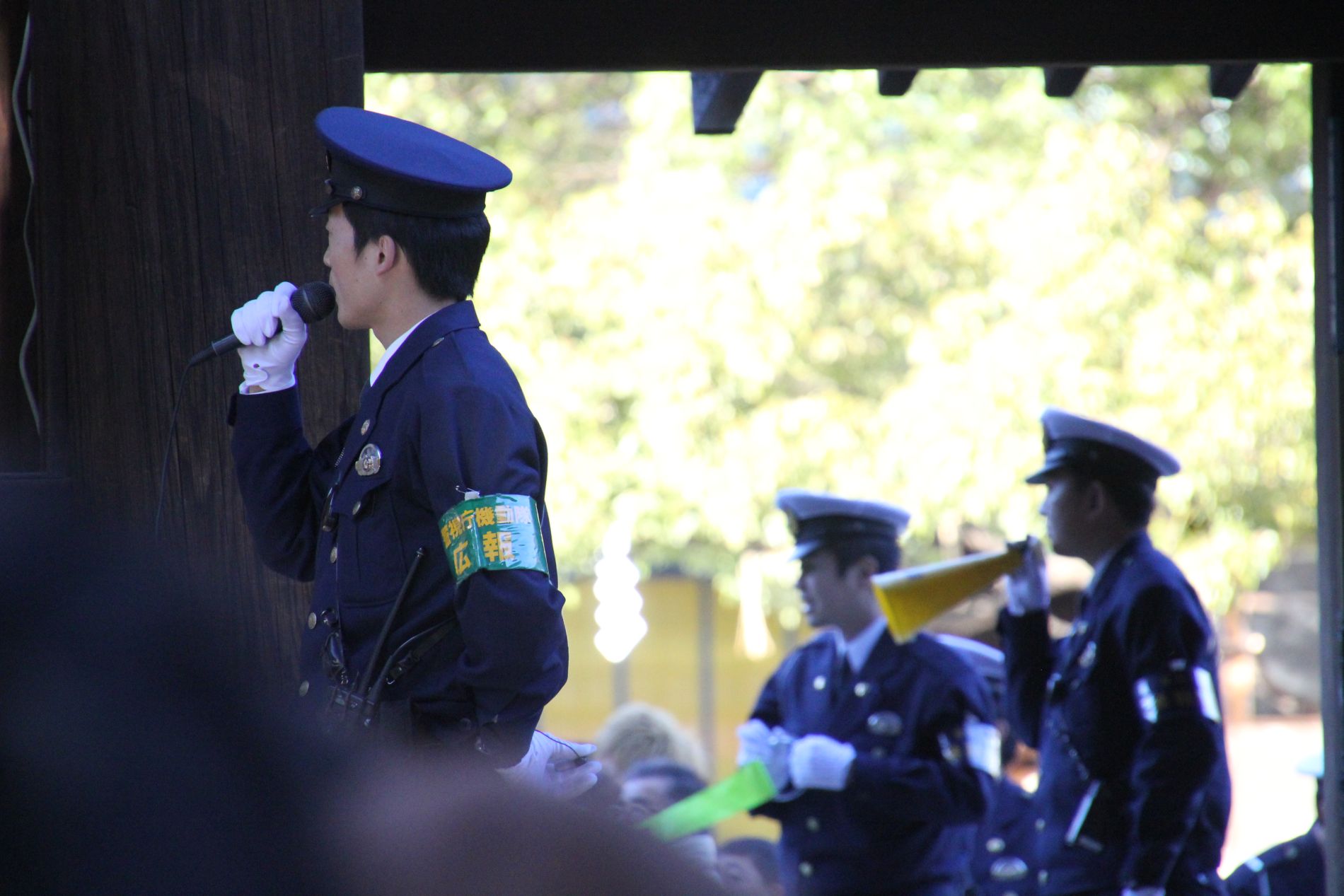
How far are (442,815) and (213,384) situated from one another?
204cm

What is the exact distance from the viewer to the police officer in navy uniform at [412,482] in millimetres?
1847

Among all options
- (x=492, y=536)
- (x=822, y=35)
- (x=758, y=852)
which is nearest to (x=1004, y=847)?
(x=758, y=852)

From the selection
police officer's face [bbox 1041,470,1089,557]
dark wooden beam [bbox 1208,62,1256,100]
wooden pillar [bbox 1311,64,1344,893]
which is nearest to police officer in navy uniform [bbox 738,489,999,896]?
police officer's face [bbox 1041,470,1089,557]

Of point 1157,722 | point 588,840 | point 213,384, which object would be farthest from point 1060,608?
point 588,840

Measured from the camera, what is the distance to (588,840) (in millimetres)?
495

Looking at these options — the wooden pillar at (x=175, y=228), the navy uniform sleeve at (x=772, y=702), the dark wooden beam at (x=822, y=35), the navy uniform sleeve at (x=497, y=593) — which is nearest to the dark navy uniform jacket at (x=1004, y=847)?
the navy uniform sleeve at (x=772, y=702)

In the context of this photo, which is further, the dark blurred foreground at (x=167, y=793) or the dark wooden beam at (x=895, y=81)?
the dark wooden beam at (x=895, y=81)

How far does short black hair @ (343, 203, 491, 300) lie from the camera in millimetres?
2074

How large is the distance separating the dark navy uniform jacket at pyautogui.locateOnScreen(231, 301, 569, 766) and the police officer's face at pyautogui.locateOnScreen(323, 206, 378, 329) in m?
0.08

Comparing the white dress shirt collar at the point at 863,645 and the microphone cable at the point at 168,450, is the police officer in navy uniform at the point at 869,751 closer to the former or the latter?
the white dress shirt collar at the point at 863,645

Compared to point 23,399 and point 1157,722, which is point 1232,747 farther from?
point 23,399

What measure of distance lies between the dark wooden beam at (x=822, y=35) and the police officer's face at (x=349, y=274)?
3.67 ft

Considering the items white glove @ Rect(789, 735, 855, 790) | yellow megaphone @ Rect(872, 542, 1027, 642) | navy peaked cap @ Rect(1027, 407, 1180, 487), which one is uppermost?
navy peaked cap @ Rect(1027, 407, 1180, 487)

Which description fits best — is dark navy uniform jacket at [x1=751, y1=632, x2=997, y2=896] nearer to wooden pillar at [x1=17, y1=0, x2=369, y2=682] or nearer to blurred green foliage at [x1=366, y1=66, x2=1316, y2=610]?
wooden pillar at [x1=17, y1=0, x2=369, y2=682]
